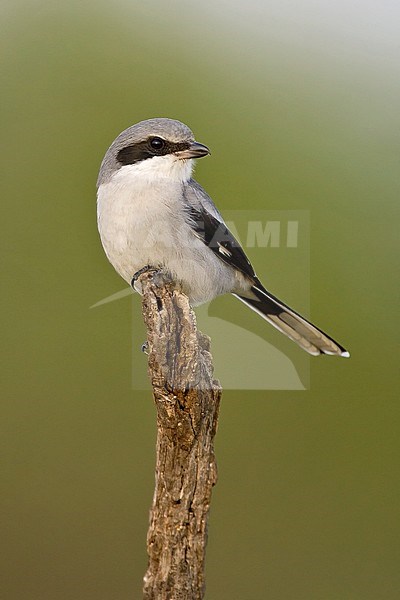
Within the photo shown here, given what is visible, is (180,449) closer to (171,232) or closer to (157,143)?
(171,232)

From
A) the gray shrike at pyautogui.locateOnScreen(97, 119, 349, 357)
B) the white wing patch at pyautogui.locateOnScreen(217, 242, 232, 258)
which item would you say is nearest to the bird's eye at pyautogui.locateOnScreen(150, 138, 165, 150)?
the gray shrike at pyautogui.locateOnScreen(97, 119, 349, 357)

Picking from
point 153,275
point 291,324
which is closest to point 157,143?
point 153,275

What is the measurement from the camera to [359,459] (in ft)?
8.11

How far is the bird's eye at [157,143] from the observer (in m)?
2.15

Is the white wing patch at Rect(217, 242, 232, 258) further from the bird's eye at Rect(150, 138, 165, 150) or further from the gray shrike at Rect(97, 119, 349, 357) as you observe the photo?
the bird's eye at Rect(150, 138, 165, 150)

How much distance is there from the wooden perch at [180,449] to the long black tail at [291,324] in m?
0.28

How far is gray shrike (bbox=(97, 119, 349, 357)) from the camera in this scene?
2.24 metres

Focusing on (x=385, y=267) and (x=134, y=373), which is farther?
(x=385, y=267)

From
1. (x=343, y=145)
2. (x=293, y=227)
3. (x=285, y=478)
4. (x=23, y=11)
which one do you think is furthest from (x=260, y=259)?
(x=23, y=11)

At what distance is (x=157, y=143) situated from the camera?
2.16 metres

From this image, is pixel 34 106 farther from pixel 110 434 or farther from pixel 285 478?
pixel 285 478

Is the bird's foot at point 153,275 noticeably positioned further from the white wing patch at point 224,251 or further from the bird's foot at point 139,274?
the white wing patch at point 224,251

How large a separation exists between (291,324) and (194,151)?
0.59m

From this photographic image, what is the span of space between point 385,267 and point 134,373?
0.89 meters
